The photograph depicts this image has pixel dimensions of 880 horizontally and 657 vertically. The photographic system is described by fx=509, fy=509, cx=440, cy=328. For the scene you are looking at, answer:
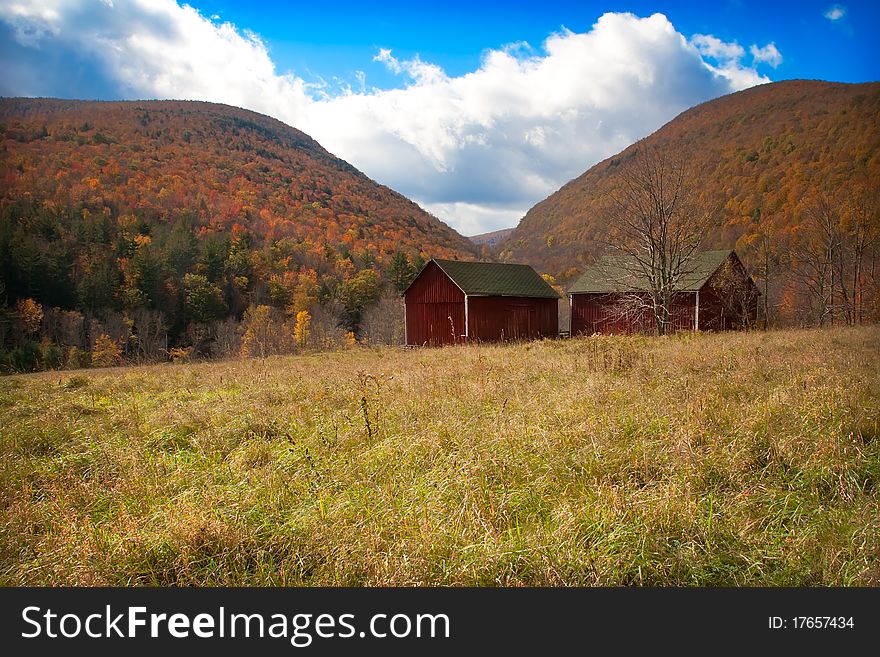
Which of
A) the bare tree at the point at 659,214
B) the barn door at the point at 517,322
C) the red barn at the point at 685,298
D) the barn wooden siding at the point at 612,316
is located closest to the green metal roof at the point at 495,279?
the barn door at the point at 517,322

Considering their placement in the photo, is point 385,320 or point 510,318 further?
point 385,320

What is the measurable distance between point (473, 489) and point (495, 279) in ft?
82.6

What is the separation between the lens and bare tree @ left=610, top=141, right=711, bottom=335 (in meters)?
22.1

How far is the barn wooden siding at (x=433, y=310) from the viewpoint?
2680 centimetres

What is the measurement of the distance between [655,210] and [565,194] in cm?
6580

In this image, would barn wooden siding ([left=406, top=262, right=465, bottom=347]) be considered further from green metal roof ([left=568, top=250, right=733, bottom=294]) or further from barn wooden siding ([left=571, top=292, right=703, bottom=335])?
green metal roof ([left=568, top=250, right=733, bottom=294])

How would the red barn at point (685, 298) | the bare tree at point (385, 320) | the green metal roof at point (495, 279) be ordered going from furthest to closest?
the bare tree at point (385, 320) < the red barn at point (685, 298) < the green metal roof at point (495, 279)

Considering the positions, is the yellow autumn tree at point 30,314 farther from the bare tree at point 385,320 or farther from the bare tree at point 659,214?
the bare tree at point 659,214

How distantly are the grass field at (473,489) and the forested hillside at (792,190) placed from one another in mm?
16457

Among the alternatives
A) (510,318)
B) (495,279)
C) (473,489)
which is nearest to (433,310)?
(495,279)

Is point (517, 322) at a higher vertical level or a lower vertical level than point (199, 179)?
lower

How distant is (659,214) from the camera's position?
2248cm

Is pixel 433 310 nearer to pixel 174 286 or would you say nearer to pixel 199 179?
pixel 174 286

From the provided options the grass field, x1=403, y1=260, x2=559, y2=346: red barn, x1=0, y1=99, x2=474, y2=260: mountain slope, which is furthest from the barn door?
x1=0, y1=99, x2=474, y2=260: mountain slope
